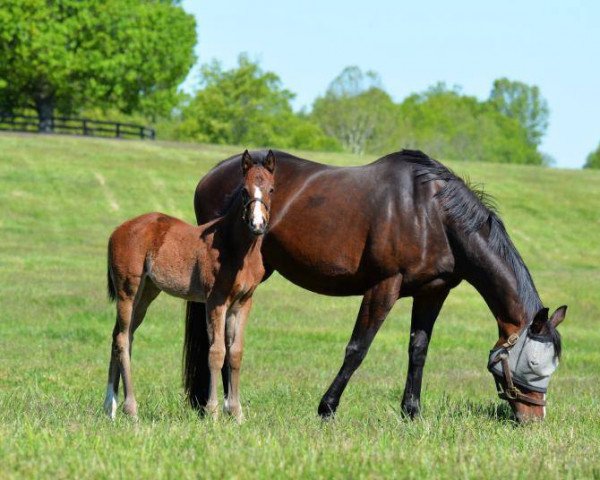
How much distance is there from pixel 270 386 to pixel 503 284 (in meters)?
3.41

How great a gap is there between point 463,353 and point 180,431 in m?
10.2

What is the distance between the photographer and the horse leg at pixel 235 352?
26.6 ft

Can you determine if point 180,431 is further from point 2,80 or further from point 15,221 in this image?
point 2,80

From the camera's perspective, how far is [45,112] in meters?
57.6

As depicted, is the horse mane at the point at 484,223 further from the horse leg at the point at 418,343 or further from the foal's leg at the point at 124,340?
the foal's leg at the point at 124,340

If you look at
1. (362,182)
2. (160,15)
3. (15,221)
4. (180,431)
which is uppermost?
(160,15)

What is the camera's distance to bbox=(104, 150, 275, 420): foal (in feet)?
25.8

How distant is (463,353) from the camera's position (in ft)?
54.4

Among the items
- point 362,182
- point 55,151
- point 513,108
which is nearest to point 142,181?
point 55,151

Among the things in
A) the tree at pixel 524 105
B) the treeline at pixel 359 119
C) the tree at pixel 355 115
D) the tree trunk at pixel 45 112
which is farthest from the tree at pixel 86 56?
the tree at pixel 524 105

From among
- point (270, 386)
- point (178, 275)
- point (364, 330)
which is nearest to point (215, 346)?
point (178, 275)

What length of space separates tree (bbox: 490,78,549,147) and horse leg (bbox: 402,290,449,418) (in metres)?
120

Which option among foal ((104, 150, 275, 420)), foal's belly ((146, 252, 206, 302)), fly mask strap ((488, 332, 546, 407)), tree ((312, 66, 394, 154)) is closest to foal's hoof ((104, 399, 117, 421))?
foal ((104, 150, 275, 420))

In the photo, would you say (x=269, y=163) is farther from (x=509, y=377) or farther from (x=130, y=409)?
(x=509, y=377)
